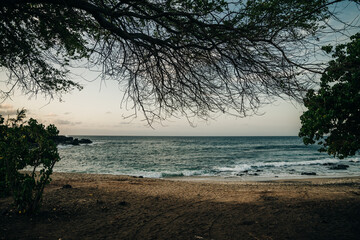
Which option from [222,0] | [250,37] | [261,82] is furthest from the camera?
[261,82]

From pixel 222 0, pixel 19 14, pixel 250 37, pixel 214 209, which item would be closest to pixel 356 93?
pixel 250 37

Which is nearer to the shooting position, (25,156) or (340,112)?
(25,156)

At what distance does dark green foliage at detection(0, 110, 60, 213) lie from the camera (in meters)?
3.75

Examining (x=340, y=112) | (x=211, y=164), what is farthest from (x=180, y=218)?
(x=211, y=164)

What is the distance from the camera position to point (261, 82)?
3689 mm

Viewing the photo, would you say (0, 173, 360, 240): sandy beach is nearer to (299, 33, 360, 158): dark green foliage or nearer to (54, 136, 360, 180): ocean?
(299, 33, 360, 158): dark green foliage

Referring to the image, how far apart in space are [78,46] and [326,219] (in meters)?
6.49

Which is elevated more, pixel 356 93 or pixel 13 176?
pixel 356 93

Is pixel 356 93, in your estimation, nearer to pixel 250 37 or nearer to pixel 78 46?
pixel 250 37

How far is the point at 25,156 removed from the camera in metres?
3.98

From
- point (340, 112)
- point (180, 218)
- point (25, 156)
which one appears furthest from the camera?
point (340, 112)

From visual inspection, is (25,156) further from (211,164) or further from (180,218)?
(211,164)

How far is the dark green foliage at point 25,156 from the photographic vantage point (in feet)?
12.3

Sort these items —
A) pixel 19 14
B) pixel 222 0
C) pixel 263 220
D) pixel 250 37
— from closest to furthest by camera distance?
1. pixel 250 37
2. pixel 222 0
3. pixel 263 220
4. pixel 19 14
